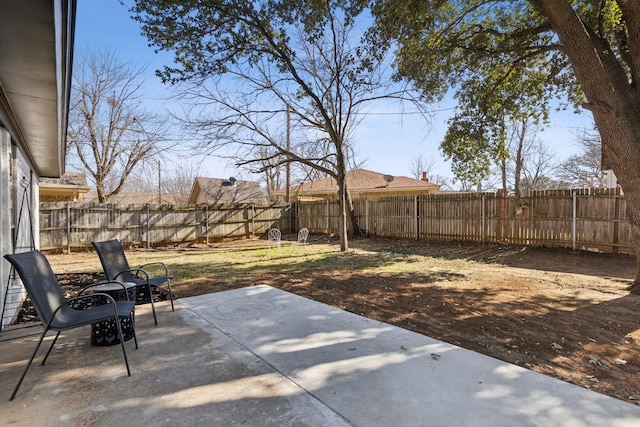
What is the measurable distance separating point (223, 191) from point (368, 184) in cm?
1116

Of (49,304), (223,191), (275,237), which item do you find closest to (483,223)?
(275,237)

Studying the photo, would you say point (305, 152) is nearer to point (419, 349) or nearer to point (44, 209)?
point (44, 209)

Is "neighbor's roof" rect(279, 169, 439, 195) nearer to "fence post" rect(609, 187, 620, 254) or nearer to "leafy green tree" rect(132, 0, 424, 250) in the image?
"leafy green tree" rect(132, 0, 424, 250)

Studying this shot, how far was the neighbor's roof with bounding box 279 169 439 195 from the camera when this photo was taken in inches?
858

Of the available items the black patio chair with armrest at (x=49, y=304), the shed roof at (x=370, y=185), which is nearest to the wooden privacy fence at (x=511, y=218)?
the shed roof at (x=370, y=185)

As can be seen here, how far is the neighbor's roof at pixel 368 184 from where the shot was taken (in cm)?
2178

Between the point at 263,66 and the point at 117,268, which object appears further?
the point at 263,66

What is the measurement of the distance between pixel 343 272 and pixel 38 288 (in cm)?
540

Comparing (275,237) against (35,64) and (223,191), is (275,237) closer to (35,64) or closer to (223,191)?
(35,64)

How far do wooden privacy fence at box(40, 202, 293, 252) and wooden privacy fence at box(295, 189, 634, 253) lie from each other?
4855 mm

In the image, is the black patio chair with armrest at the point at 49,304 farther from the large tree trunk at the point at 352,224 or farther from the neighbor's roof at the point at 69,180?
the neighbor's roof at the point at 69,180

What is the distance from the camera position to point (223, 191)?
25906 millimetres

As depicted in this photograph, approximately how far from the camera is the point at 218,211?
14938mm

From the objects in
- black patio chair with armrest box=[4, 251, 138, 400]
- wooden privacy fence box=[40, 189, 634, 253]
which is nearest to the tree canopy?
wooden privacy fence box=[40, 189, 634, 253]
